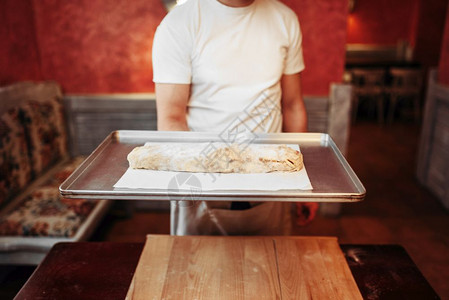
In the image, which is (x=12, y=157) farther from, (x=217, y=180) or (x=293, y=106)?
(x=217, y=180)

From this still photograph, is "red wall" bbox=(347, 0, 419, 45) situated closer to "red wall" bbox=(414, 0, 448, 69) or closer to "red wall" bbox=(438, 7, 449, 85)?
"red wall" bbox=(414, 0, 448, 69)

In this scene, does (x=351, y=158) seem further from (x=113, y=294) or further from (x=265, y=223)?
(x=113, y=294)

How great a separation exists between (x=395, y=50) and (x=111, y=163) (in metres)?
8.68

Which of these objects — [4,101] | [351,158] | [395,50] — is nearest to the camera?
[4,101]

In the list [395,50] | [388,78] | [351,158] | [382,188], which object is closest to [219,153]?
[382,188]

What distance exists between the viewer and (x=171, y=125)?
1480 millimetres

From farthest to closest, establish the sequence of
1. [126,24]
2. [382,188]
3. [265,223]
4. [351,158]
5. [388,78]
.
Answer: [388,78] < [351,158] < [382,188] < [126,24] < [265,223]

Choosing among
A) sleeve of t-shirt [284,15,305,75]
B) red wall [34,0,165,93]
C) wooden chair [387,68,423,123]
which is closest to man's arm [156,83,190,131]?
sleeve of t-shirt [284,15,305,75]

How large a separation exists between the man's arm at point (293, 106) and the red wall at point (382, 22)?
7671 millimetres

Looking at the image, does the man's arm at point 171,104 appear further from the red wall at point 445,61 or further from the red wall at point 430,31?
the red wall at point 430,31

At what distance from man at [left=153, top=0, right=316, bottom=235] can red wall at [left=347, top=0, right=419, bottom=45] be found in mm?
7833

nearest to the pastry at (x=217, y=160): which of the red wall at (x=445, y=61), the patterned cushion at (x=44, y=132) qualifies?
the patterned cushion at (x=44, y=132)

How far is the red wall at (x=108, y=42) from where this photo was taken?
3.14 metres

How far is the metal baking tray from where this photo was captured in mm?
965
